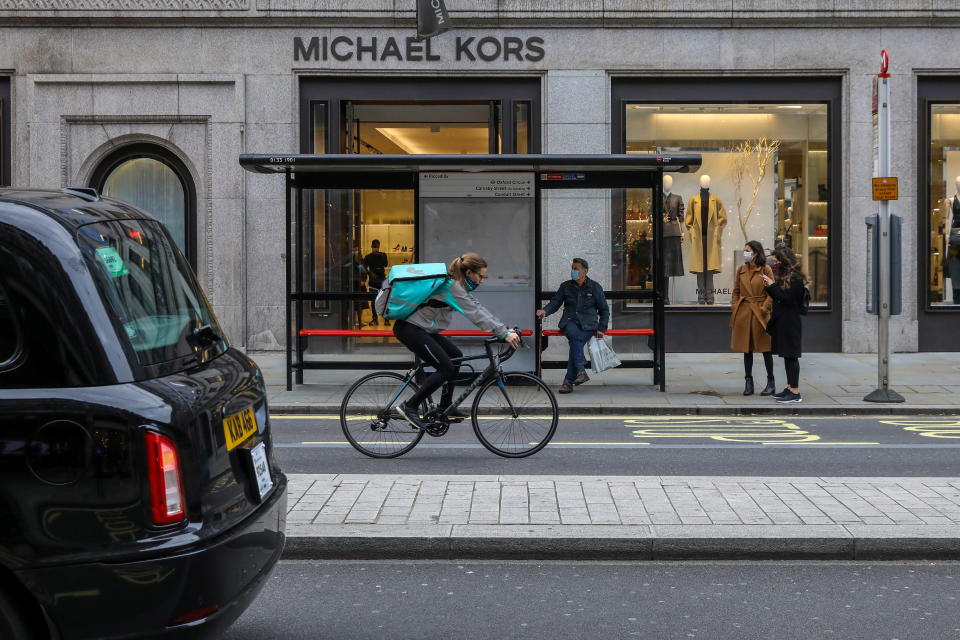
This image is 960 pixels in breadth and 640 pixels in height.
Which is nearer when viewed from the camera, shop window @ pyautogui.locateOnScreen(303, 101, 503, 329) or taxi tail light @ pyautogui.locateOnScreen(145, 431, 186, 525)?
taxi tail light @ pyautogui.locateOnScreen(145, 431, 186, 525)

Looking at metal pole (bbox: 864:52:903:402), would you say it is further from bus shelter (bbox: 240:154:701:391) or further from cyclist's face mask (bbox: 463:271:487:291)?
cyclist's face mask (bbox: 463:271:487:291)

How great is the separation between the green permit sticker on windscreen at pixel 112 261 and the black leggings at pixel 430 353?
487 cm

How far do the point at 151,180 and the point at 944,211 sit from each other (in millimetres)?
12949

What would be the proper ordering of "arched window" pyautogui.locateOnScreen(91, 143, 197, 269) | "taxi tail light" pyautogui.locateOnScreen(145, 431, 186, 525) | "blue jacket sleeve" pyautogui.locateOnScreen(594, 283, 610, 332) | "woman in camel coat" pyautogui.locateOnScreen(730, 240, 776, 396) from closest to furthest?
"taxi tail light" pyautogui.locateOnScreen(145, 431, 186, 525) < "woman in camel coat" pyautogui.locateOnScreen(730, 240, 776, 396) < "blue jacket sleeve" pyautogui.locateOnScreen(594, 283, 610, 332) < "arched window" pyautogui.locateOnScreen(91, 143, 197, 269)

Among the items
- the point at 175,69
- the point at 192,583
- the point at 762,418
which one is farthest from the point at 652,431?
the point at 175,69

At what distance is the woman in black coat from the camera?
40.5 feet

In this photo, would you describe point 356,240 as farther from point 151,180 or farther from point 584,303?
point 151,180

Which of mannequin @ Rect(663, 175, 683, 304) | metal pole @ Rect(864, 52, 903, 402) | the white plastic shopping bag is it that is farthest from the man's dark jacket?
mannequin @ Rect(663, 175, 683, 304)

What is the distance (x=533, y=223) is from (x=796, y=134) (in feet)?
21.2

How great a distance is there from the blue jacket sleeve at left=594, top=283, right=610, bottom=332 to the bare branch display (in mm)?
5793

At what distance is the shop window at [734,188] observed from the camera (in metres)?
18.1

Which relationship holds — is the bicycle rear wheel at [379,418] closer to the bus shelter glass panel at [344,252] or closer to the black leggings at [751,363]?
the bus shelter glass panel at [344,252]

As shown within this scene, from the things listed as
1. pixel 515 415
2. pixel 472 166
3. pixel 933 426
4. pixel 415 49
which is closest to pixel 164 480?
pixel 515 415

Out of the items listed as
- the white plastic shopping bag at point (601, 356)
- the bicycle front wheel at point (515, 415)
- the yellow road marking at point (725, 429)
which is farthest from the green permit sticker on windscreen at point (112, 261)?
the white plastic shopping bag at point (601, 356)
